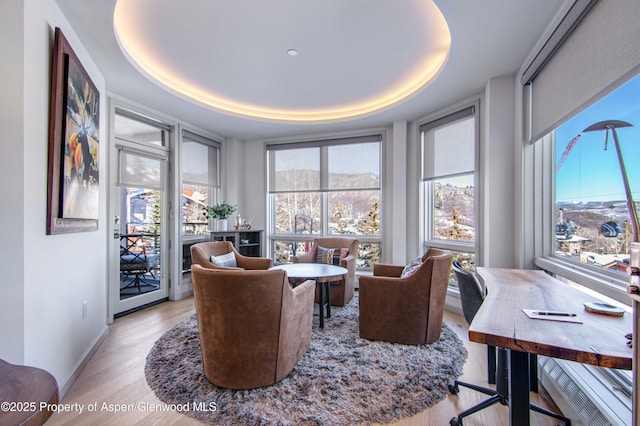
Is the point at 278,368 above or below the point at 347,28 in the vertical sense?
below

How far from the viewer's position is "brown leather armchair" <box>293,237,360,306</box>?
3.81m

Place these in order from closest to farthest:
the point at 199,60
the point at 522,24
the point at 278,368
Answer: the point at 278,368, the point at 522,24, the point at 199,60

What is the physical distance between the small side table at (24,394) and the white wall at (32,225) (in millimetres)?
968

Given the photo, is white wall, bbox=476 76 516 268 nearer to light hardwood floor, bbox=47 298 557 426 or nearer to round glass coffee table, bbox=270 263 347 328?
light hardwood floor, bbox=47 298 557 426

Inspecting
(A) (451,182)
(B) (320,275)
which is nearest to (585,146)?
(A) (451,182)

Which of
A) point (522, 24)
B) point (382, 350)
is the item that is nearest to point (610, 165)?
point (522, 24)

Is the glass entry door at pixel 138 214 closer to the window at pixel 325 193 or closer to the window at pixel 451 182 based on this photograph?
the window at pixel 325 193

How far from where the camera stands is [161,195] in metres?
4.16

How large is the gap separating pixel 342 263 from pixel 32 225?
3011mm

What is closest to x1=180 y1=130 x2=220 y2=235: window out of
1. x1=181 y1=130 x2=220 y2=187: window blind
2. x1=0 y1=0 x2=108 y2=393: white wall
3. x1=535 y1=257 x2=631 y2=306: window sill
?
x1=181 y1=130 x2=220 y2=187: window blind

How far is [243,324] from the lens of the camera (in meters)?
1.89

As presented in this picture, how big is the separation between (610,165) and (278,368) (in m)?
2.46

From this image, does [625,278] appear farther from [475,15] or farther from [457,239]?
[457,239]

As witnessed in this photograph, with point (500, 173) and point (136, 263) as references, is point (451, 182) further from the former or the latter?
point (136, 263)
